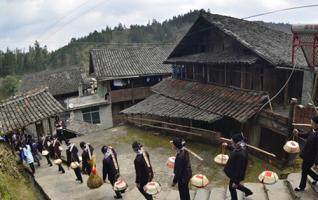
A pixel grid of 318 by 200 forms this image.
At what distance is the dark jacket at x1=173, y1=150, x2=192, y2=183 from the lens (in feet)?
24.8

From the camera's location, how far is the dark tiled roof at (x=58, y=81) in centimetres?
3953

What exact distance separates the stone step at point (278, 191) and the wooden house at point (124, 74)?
78.5ft

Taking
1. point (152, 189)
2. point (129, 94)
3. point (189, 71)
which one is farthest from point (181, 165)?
point (129, 94)

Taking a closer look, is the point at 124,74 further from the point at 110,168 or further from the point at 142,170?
the point at 142,170

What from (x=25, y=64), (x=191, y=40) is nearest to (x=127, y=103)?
(x=191, y=40)

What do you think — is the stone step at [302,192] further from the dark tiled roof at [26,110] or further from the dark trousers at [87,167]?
the dark tiled roof at [26,110]

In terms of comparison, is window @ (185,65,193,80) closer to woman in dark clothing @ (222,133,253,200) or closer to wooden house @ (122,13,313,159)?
wooden house @ (122,13,313,159)

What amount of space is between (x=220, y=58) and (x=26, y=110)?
11757 millimetres

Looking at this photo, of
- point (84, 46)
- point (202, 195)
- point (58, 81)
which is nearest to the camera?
point (202, 195)

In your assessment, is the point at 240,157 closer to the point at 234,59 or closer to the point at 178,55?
the point at 234,59

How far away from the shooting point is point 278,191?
8.26 meters

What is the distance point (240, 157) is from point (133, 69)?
1022 inches

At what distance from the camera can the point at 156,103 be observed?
22484mm

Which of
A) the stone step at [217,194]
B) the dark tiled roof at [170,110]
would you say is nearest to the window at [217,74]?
the dark tiled roof at [170,110]
